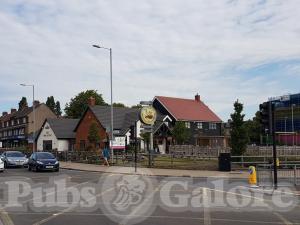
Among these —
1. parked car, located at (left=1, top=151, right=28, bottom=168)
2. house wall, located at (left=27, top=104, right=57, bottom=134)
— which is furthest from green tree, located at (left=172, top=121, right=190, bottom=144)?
house wall, located at (left=27, top=104, right=57, bottom=134)

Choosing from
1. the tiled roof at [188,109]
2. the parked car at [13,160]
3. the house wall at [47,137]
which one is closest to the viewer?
the parked car at [13,160]

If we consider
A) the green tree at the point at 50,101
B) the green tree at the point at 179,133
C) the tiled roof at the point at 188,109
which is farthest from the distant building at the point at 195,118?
the green tree at the point at 50,101

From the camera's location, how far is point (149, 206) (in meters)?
14.7

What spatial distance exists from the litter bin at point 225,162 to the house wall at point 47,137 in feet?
153

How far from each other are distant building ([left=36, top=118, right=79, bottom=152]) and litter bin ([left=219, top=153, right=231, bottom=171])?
45129mm

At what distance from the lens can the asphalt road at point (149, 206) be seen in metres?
12.1

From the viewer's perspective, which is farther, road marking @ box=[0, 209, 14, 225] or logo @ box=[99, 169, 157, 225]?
logo @ box=[99, 169, 157, 225]

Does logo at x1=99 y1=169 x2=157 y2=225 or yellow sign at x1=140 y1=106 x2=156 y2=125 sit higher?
yellow sign at x1=140 y1=106 x2=156 y2=125

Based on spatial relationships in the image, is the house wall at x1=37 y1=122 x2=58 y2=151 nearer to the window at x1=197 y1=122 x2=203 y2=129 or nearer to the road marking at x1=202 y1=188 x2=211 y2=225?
the window at x1=197 y1=122 x2=203 y2=129

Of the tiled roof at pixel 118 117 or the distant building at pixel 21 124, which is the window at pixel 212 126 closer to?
the tiled roof at pixel 118 117

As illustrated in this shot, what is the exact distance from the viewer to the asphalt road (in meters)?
12.1

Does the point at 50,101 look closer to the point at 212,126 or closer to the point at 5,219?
the point at 212,126

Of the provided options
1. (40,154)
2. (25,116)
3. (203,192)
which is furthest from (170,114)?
(203,192)

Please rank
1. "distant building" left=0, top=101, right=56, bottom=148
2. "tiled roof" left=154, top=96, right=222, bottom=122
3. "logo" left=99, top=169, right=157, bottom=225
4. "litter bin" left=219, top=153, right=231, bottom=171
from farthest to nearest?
"distant building" left=0, top=101, right=56, bottom=148 < "tiled roof" left=154, top=96, right=222, bottom=122 < "litter bin" left=219, top=153, right=231, bottom=171 < "logo" left=99, top=169, right=157, bottom=225
